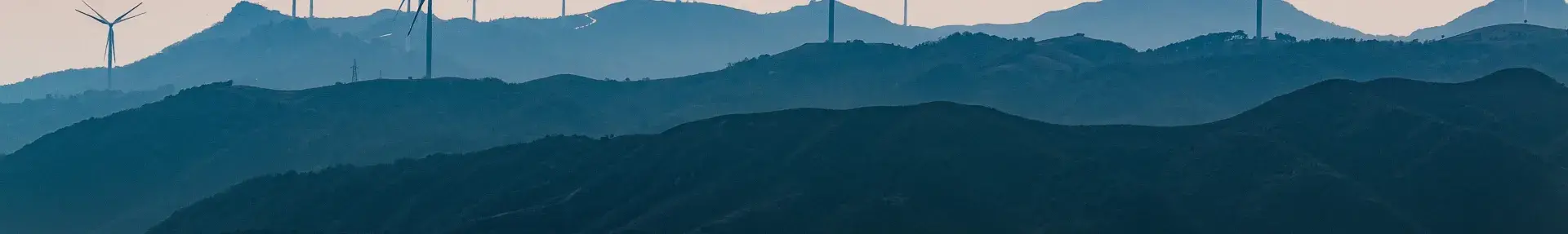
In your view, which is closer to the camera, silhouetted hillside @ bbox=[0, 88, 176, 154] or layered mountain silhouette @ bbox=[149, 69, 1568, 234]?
layered mountain silhouette @ bbox=[149, 69, 1568, 234]

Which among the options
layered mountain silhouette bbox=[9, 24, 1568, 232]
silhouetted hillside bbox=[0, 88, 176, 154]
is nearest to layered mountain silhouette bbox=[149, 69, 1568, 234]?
layered mountain silhouette bbox=[9, 24, 1568, 232]

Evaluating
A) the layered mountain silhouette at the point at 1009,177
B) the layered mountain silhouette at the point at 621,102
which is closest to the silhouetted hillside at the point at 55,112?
the layered mountain silhouette at the point at 621,102

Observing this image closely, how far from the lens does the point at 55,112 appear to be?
165125 mm

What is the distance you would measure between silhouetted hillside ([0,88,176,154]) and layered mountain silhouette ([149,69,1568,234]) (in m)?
84.8

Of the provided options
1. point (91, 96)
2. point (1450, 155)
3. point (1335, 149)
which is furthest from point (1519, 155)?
point (91, 96)

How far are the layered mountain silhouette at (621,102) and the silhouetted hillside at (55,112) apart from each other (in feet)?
143

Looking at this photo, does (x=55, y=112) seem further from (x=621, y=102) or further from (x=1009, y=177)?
(x=1009, y=177)

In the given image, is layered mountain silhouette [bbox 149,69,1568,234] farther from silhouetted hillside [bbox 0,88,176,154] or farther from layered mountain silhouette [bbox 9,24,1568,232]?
silhouetted hillside [bbox 0,88,176,154]

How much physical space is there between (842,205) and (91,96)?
133323 millimetres

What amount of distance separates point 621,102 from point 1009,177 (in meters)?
54.9

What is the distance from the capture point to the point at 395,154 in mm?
99500

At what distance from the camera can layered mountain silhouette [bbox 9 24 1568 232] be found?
9994cm

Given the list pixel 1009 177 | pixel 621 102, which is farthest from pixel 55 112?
pixel 1009 177

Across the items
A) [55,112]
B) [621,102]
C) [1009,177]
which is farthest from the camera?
[55,112]
